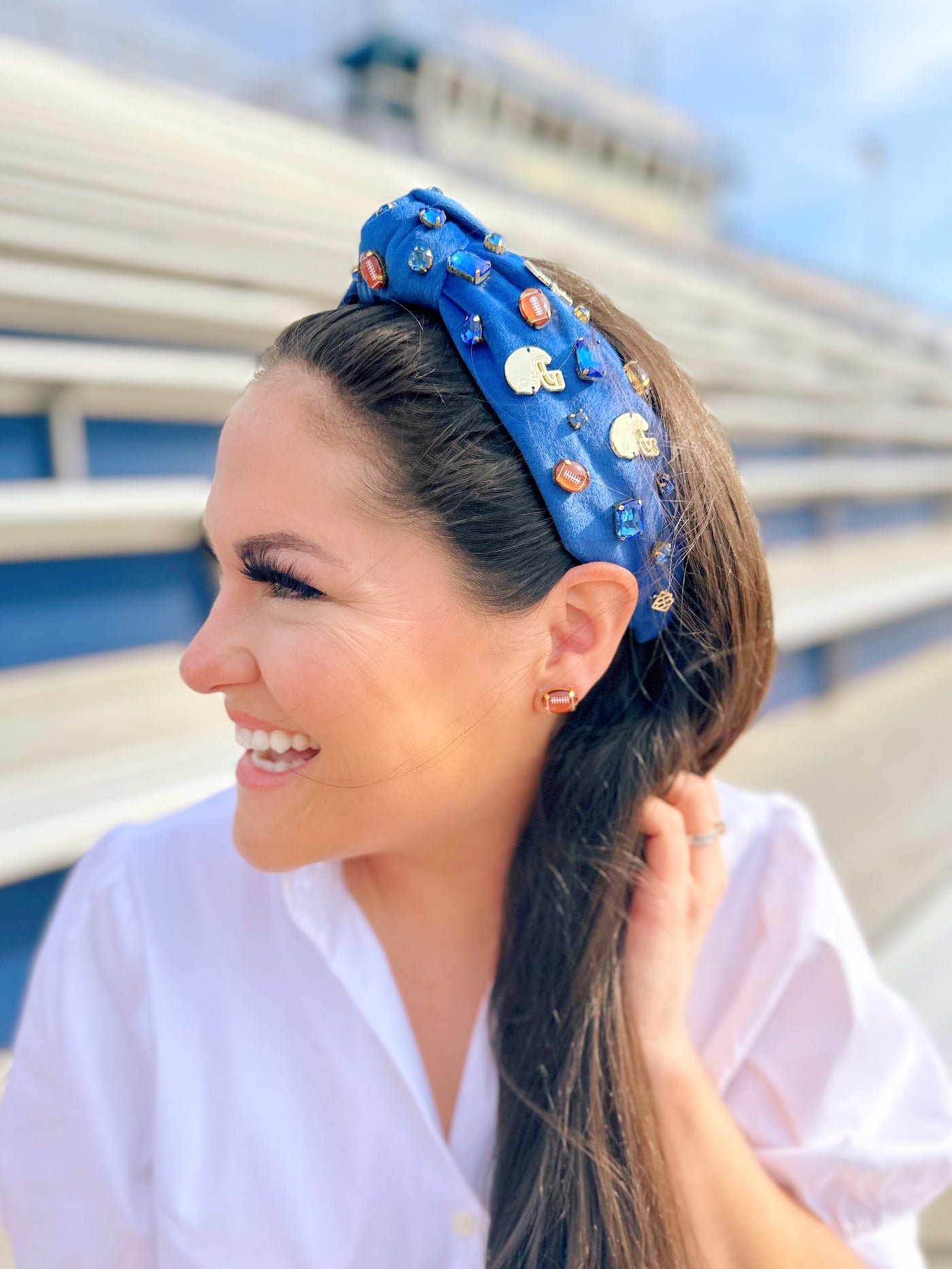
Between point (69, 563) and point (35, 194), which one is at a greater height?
point (35, 194)

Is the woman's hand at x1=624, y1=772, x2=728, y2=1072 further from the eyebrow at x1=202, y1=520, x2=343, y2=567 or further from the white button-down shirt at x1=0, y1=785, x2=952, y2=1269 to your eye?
the eyebrow at x1=202, y1=520, x2=343, y2=567

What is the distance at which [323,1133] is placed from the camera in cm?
67

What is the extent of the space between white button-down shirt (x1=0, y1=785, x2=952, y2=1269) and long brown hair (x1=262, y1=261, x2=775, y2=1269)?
2.0 inches

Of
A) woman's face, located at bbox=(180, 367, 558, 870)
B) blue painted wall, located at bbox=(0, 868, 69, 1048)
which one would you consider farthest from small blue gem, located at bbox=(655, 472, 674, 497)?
blue painted wall, located at bbox=(0, 868, 69, 1048)

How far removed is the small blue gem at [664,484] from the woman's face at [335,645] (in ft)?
0.43

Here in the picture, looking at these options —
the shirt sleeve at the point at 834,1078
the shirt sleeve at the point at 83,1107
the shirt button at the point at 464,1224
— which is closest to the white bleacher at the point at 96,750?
the shirt sleeve at the point at 83,1107

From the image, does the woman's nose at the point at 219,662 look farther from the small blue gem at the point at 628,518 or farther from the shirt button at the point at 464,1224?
the shirt button at the point at 464,1224

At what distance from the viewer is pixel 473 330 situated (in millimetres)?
586

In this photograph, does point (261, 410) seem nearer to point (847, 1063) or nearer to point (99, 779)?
point (847, 1063)

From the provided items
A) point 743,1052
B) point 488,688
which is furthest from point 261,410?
point 743,1052

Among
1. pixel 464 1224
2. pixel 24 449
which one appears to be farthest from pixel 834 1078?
pixel 24 449

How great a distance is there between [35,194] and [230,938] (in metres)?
2.11

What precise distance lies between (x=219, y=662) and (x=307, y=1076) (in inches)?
13.1

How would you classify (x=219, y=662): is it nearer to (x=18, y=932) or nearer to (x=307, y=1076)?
(x=307, y=1076)
